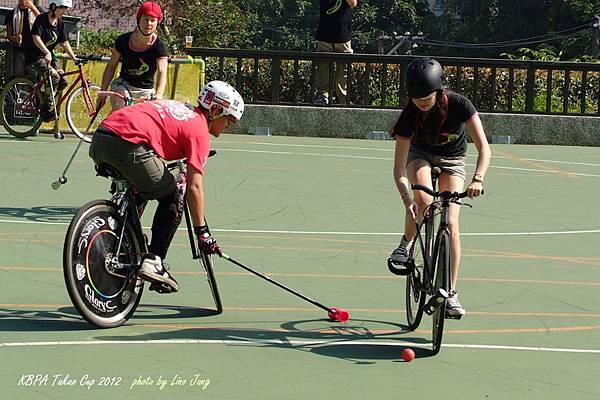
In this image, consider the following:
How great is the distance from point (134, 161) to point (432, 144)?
1.88 metres

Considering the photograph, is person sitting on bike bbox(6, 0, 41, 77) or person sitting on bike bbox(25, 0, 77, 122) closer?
person sitting on bike bbox(25, 0, 77, 122)

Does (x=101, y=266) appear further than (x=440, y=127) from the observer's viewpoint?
No

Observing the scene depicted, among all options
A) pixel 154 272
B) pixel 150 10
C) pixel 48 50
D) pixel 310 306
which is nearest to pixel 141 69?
pixel 150 10

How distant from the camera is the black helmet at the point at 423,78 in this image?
849 centimetres

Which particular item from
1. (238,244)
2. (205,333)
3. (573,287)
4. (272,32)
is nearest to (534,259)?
(573,287)

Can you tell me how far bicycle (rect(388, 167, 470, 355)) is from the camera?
8203mm

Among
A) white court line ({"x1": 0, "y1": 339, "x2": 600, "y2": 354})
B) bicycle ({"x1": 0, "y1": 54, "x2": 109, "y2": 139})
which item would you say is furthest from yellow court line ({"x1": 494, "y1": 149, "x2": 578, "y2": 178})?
white court line ({"x1": 0, "y1": 339, "x2": 600, "y2": 354})

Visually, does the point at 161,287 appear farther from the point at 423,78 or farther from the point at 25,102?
the point at 25,102

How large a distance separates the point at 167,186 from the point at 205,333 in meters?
0.94

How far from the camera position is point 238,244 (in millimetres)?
12133

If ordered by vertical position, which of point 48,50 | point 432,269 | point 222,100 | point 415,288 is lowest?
point 48,50

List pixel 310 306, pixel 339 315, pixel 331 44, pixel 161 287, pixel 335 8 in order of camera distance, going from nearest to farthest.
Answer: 1. pixel 161 287
2. pixel 339 315
3. pixel 310 306
4. pixel 335 8
5. pixel 331 44

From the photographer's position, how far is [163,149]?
8773 millimetres

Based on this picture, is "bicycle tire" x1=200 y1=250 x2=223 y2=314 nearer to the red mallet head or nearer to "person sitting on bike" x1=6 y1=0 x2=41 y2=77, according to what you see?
the red mallet head
